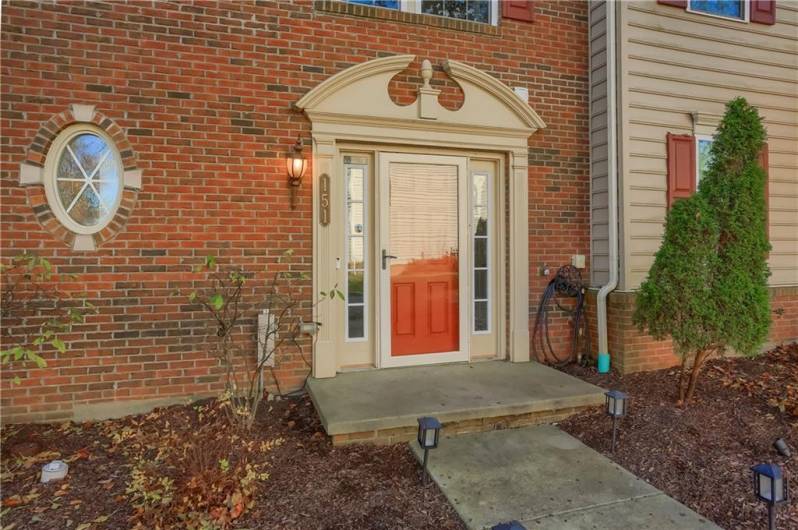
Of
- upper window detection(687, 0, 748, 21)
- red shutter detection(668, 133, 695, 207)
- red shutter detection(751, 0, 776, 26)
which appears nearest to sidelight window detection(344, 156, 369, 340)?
red shutter detection(668, 133, 695, 207)

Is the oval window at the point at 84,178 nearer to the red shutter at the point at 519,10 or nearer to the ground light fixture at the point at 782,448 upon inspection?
the red shutter at the point at 519,10

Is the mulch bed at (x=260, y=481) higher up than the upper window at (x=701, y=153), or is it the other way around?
the upper window at (x=701, y=153)

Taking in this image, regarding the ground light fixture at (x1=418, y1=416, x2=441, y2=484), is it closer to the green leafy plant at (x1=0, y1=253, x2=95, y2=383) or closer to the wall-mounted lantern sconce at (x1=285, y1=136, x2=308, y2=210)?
the wall-mounted lantern sconce at (x1=285, y1=136, x2=308, y2=210)

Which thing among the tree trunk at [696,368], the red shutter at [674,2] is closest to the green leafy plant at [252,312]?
the tree trunk at [696,368]

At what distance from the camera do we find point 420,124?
13.7 feet

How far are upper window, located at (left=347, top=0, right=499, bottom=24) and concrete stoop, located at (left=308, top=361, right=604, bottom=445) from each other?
342 centimetres

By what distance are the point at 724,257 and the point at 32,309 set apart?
5344 millimetres

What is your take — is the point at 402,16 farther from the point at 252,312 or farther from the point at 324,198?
the point at 252,312

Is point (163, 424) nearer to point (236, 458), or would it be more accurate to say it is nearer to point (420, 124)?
point (236, 458)

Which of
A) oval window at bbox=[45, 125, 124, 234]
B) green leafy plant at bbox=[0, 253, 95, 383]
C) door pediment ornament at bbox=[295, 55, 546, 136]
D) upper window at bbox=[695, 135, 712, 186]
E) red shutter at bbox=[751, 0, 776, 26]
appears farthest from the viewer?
red shutter at bbox=[751, 0, 776, 26]

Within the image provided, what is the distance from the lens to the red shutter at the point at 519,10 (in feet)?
14.5

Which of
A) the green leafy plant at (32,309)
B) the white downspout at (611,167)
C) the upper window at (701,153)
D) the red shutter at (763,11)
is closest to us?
the green leafy plant at (32,309)

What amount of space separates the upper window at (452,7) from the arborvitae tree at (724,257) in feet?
7.72

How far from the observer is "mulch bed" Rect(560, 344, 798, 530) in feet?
8.20
